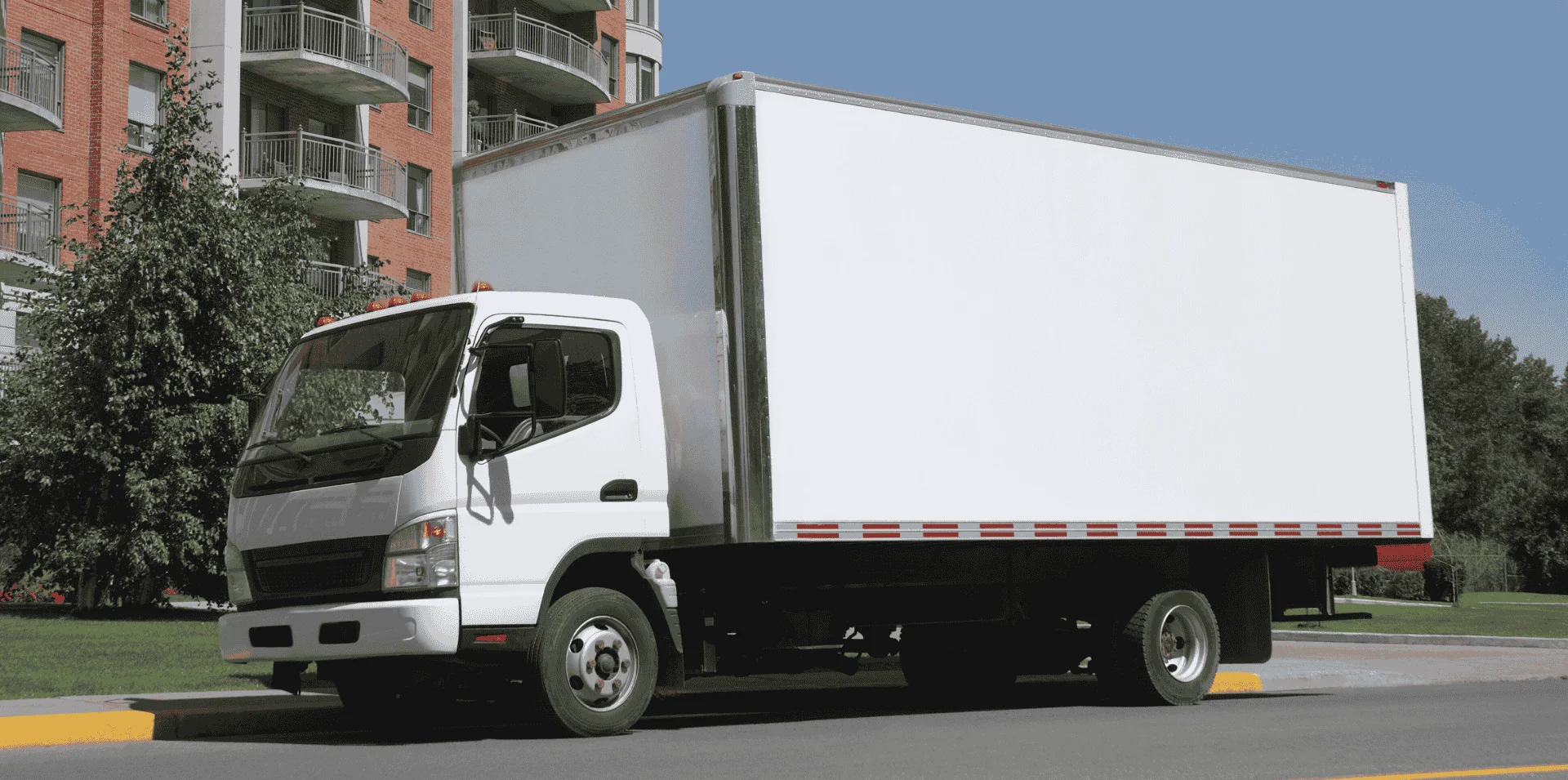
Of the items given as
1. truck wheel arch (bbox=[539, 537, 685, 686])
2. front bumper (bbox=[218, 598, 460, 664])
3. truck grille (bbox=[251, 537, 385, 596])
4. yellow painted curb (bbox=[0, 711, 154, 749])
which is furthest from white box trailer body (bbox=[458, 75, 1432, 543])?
yellow painted curb (bbox=[0, 711, 154, 749])

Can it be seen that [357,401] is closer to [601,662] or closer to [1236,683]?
[601,662]

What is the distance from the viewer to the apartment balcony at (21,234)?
3114 centimetres

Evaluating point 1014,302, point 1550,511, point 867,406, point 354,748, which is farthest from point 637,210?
Answer: point 1550,511

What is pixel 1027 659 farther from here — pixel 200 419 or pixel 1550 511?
pixel 1550 511

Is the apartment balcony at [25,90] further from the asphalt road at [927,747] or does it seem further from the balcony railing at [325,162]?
the asphalt road at [927,747]

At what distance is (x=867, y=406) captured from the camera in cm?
1070

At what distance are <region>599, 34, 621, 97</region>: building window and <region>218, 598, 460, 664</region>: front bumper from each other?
141 feet

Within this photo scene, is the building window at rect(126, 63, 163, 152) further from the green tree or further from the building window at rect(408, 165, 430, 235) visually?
the green tree

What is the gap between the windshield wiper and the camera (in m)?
9.48

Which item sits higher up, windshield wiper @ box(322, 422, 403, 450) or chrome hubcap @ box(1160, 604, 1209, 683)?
windshield wiper @ box(322, 422, 403, 450)

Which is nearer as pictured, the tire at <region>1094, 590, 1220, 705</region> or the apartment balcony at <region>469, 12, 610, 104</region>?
the tire at <region>1094, 590, 1220, 705</region>

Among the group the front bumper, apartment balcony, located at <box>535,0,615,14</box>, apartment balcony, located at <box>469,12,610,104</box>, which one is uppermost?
apartment balcony, located at <box>535,0,615,14</box>

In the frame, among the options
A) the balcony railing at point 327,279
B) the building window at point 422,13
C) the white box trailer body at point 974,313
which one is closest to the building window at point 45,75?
the balcony railing at point 327,279

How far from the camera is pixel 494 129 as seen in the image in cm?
4662
